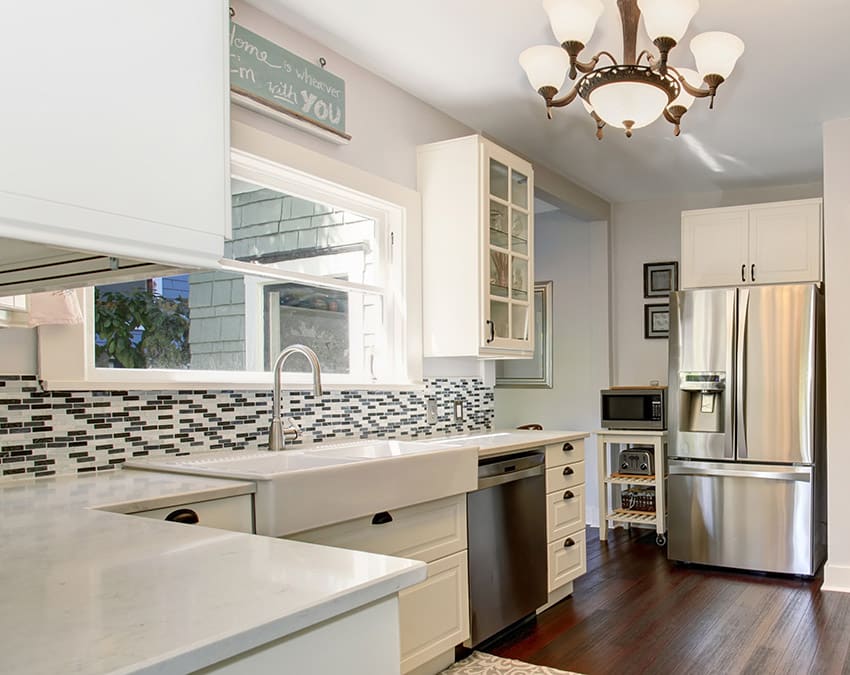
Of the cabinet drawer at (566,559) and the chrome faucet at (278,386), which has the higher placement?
the chrome faucet at (278,386)

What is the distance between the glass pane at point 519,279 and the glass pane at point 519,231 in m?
0.06

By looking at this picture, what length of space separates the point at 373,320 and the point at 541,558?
1354 mm

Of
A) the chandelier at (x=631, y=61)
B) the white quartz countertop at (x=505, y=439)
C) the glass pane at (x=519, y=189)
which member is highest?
the chandelier at (x=631, y=61)

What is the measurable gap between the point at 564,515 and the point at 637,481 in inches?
57.9

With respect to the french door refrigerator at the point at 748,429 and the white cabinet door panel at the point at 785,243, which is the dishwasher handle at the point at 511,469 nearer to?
the french door refrigerator at the point at 748,429

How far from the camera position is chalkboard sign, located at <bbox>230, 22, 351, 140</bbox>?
263 cm

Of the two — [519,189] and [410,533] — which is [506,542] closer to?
[410,533]

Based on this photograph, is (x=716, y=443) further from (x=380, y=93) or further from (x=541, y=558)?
(x=380, y=93)

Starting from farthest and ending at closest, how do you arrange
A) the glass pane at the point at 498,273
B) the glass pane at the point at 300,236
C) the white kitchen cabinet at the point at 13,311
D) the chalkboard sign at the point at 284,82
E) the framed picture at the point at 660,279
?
the framed picture at the point at 660,279
the glass pane at the point at 498,273
the glass pane at the point at 300,236
the chalkboard sign at the point at 284,82
the white kitchen cabinet at the point at 13,311

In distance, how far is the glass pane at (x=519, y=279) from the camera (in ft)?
12.5

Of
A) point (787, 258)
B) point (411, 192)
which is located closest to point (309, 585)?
point (411, 192)

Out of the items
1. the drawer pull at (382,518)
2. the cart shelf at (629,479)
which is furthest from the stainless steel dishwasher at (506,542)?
the cart shelf at (629,479)

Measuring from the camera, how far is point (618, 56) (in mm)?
3123

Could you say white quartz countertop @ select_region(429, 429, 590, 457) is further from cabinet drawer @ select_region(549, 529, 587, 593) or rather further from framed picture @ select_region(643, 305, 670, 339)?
framed picture @ select_region(643, 305, 670, 339)
